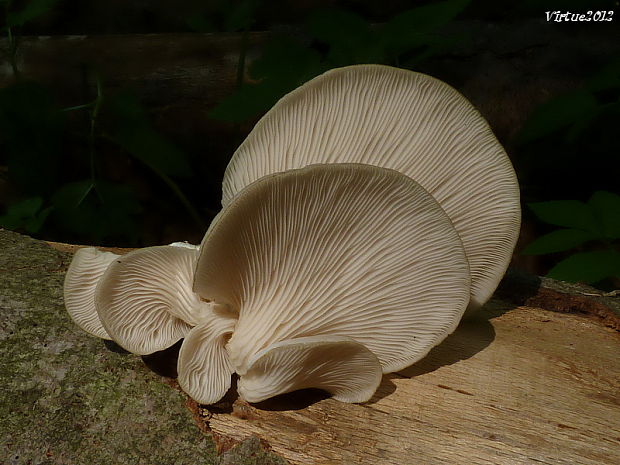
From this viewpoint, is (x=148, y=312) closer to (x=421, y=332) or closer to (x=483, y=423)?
(x=421, y=332)

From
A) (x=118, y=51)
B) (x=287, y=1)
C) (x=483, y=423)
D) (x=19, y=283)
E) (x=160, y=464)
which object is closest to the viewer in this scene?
(x=160, y=464)

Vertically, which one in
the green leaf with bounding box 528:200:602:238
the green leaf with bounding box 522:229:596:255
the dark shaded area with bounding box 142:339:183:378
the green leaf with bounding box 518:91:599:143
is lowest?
the dark shaded area with bounding box 142:339:183:378

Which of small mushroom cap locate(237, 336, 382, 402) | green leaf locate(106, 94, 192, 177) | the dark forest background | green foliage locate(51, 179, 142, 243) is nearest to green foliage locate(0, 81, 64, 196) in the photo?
the dark forest background

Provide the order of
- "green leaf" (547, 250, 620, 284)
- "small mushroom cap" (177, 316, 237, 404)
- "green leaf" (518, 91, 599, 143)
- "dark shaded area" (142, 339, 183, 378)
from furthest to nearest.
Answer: "green leaf" (518, 91, 599, 143), "green leaf" (547, 250, 620, 284), "dark shaded area" (142, 339, 183, 378), "small mushroom cap" (177, 316, 237, 404)

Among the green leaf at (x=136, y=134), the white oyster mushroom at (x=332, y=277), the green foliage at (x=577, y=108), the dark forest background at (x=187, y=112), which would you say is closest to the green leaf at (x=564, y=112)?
the green foliage at (x=577, y=108)

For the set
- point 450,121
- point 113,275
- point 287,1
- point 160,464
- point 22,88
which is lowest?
point 160,464

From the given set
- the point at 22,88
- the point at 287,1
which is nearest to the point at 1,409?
the point at 22,88

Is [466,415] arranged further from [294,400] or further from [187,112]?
[187,112]

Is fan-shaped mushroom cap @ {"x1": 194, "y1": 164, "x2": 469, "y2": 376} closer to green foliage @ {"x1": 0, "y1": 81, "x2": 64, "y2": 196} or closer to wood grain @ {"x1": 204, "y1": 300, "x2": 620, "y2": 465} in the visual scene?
wood grain @ {"x1": 204, "y1": 300, "x2": 620, "y2": 465}
